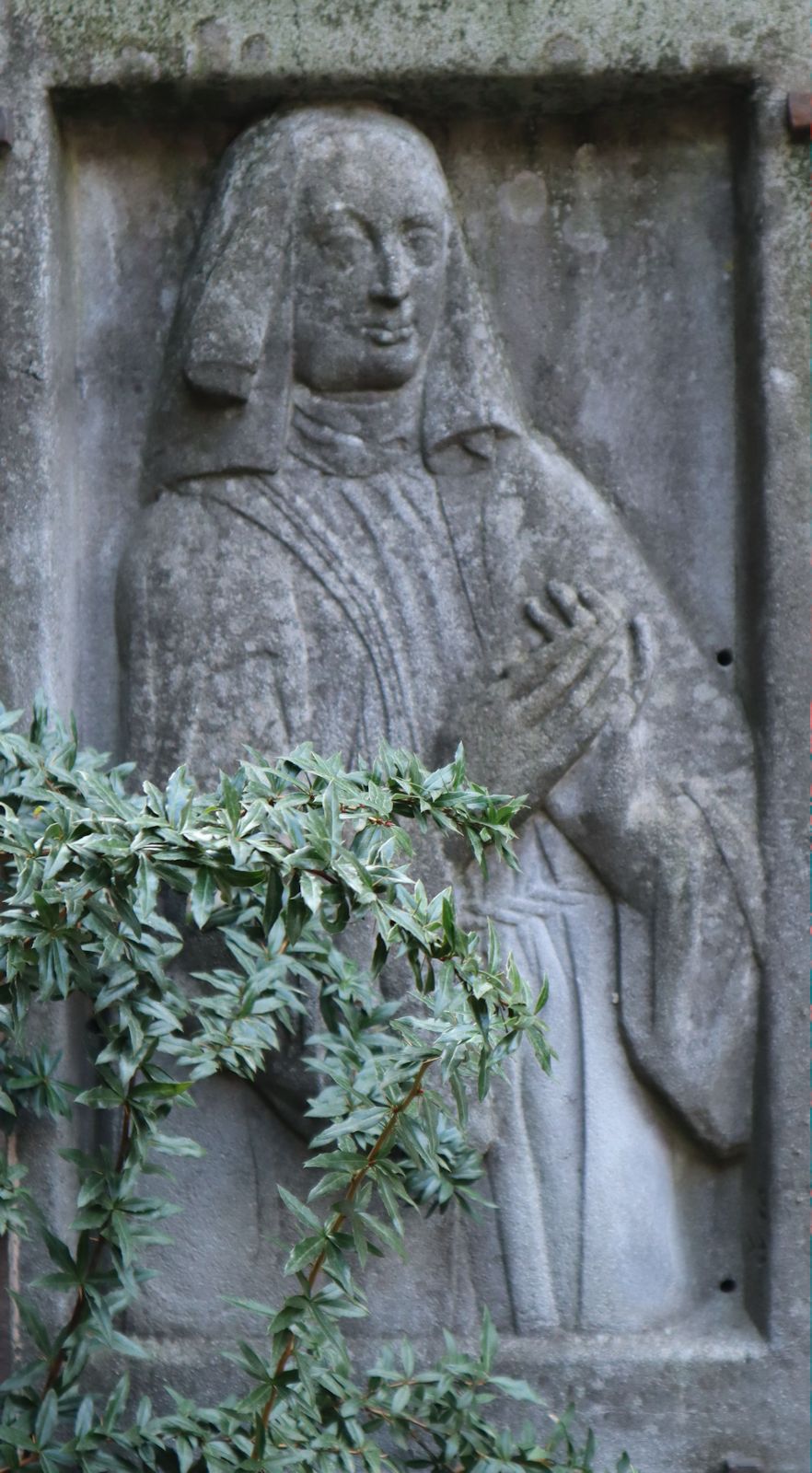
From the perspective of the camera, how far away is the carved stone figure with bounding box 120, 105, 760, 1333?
10.2 feet

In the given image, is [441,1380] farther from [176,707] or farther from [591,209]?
[591,209]

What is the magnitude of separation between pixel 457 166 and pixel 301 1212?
1881 millimetres

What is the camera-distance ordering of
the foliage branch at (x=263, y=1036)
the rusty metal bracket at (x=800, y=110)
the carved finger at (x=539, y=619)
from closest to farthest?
the foliage branch at (x=263, y=1036), the rusty metal bracket at (x=800, y=110), the carved finger at (x=539, y=619)

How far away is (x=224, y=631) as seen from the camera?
3.12 metres

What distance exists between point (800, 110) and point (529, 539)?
0.86 metres

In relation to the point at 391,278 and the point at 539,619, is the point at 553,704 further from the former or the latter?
the point at 391,278

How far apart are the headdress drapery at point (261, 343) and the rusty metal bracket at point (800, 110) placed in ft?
1.99

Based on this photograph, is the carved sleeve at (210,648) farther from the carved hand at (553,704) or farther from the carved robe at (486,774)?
the carved hand at (553,704)

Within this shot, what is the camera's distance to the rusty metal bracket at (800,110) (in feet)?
9.96

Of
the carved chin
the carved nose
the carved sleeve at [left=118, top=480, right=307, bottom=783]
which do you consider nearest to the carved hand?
the carved sleeve at [left=118, top=480, right=307, bottom=783]

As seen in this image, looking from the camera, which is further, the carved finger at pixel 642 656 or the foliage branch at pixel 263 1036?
the carved finger at pixel 642 656

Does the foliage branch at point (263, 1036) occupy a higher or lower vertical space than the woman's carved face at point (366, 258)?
lower

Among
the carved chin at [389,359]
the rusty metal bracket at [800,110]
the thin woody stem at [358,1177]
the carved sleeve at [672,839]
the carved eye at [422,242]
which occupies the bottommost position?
the thin woody stem at [358,1177]

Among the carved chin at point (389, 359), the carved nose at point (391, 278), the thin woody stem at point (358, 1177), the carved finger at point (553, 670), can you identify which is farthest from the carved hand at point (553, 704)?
the thin woody stem at point (358, 1177)
